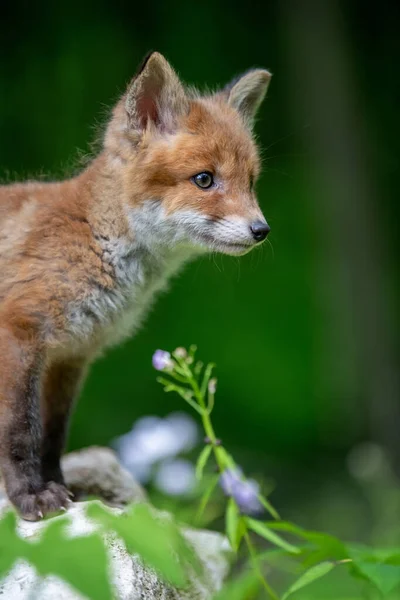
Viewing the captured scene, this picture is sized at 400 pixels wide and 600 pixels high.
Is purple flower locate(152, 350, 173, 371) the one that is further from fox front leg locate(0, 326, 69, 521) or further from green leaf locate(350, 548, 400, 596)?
green leaf locate(350, 548, 400, 596)

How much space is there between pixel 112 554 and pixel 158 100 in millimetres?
1981

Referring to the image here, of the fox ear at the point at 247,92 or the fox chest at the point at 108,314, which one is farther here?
the fox ear at the point at 247,92

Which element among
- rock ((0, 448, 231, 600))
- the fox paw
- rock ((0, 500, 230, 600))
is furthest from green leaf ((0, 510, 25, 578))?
the fox paw

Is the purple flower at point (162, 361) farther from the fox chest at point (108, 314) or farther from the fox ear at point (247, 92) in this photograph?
the fox ear at point (247, 92)

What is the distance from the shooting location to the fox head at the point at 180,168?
382 centimetres

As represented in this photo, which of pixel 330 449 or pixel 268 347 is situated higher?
pixel 268 347

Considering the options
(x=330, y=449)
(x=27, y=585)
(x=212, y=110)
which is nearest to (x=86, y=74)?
(x=330, y=449)

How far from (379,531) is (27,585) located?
2.85 meters

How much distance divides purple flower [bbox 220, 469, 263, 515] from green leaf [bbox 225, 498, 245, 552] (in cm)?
5

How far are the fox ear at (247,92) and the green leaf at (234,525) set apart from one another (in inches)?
78.6

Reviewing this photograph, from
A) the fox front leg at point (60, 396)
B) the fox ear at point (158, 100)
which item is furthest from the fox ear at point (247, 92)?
the fox front leg at point (60, 396)

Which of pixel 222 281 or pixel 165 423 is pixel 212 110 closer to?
pixel 165 423

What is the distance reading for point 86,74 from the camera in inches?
354

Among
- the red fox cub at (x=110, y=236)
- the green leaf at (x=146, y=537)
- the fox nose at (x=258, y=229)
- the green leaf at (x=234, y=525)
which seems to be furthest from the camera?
the fox nose at (x=258, y=229)
